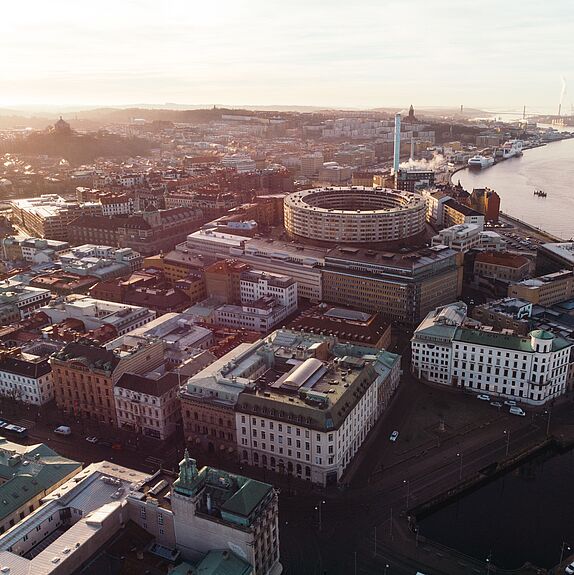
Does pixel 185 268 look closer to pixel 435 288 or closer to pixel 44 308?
pixel 44 308

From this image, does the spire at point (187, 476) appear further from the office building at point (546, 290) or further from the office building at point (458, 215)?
the office building at point (458, 215)

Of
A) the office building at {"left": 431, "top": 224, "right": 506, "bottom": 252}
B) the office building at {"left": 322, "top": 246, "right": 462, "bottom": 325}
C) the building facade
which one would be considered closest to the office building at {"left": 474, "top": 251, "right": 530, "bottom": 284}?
the office building at {"left": 322, "top": 246, "right": 462, "bottom": 325}

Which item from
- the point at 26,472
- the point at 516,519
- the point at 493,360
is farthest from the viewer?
the point at 493,360

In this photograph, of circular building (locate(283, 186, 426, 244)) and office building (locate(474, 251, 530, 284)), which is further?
Answer: circular building (locate(283, 186, 426, 244))

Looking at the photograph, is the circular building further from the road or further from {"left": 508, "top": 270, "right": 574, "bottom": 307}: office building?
the road

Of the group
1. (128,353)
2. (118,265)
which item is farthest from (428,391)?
(118,265)

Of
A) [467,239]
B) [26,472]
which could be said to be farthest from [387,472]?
[467,239]

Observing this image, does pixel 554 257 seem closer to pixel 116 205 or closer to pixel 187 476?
pixel 187 476
